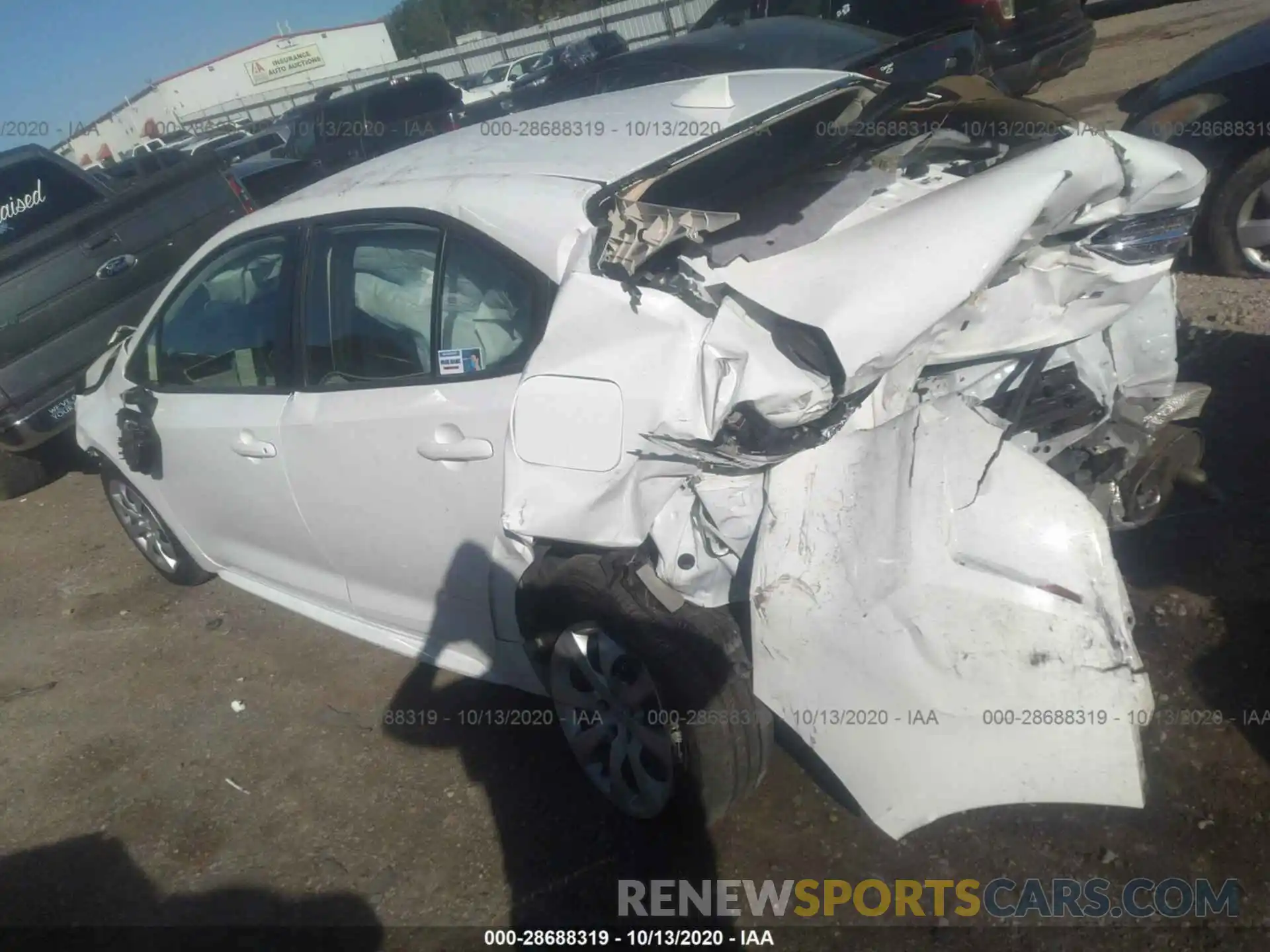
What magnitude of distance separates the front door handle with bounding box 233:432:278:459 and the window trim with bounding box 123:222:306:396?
16cm

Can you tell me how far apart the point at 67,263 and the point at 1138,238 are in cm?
558

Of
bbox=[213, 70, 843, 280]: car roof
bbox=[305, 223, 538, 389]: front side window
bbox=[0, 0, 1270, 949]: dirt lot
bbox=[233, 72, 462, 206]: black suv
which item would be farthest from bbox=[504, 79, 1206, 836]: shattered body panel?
bbox=[233, 72, 462, 206]: black suv

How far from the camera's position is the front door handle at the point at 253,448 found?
9.96 ft

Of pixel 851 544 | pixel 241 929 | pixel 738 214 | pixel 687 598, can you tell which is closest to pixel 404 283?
pixel 738 214

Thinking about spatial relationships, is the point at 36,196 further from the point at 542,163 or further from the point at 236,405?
the point at 542,163

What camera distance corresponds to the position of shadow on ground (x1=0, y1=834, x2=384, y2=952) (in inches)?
102

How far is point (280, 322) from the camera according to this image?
298 centimetres

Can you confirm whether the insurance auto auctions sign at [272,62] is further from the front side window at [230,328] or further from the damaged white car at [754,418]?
the damaged white car at [754,418]

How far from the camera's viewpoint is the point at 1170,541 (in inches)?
122

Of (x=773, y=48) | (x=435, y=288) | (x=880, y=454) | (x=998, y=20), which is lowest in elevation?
(x=998, y=20)

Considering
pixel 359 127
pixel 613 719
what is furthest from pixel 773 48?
pixel 359 127

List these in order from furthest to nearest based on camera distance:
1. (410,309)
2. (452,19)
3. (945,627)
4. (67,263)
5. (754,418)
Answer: (452,19) < (67,263) < (410,309) < (754,418) < (945,627)

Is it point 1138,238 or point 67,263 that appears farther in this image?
point 67,263

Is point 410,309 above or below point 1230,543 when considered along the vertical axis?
above
